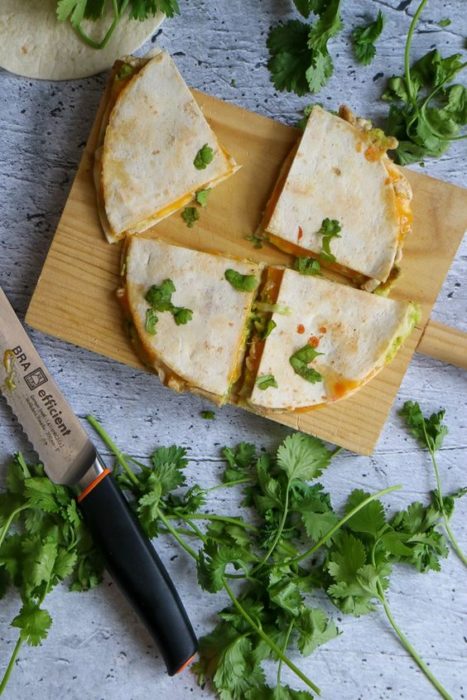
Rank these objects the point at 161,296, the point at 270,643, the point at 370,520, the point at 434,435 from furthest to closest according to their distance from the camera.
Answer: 1. the point at 434,435
2. the point at 370,520
3. the point at 270,643
4. the point at 161,296

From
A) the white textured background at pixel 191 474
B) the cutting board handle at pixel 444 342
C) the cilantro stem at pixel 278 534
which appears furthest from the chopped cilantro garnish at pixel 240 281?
the cilantro stem at pixel 278 534

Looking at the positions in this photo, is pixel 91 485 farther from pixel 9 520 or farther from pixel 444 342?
pixel 444 342

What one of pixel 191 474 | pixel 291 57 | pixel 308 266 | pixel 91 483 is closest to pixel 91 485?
pixel 91 483

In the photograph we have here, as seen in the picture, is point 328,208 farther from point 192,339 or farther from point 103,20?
point 103,20

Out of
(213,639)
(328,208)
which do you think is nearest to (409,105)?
(328,208)

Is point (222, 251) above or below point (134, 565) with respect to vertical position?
above

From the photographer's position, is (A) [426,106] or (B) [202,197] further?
(A) [426,106]
